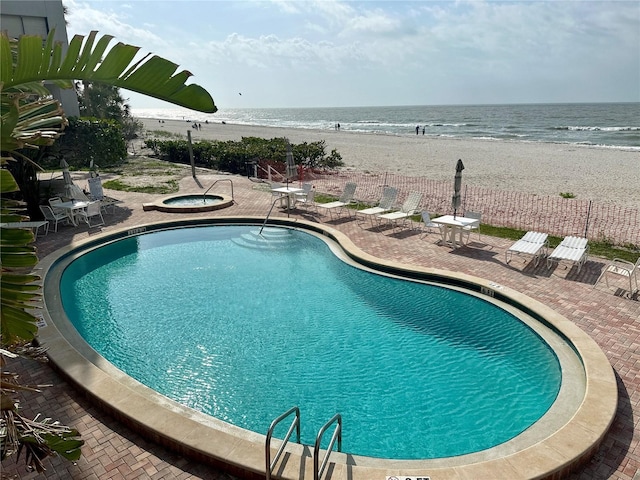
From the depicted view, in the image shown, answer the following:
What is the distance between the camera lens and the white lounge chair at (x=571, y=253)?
31.7ft

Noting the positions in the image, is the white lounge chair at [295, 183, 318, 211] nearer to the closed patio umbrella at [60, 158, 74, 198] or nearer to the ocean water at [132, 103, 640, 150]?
the closed patio umbrella at [60, 158, 74, 198]

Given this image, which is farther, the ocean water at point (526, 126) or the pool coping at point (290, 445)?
the ocean water at point (526, 126)

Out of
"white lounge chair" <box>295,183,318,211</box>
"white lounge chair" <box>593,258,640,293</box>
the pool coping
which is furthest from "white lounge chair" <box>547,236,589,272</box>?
"white lounge chair" <box>295,183,318,211</box>

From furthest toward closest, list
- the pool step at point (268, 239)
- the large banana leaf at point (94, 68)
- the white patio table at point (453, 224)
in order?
the pool step at point (268, 239) → the white patio table at point (453, 224) → the large banana leaf at point (94, 68)

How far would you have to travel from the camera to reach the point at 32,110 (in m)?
2.87

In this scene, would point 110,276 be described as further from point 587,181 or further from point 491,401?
point 587,181

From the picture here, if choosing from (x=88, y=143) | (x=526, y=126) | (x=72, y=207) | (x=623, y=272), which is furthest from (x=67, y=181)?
(x=526, y=126)

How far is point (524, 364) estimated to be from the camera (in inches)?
276

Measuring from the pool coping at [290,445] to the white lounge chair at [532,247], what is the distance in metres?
3.35

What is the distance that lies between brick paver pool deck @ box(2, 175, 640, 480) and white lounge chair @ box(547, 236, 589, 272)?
0.85 ft

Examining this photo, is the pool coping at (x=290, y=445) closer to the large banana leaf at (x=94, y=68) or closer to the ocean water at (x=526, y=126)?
the large banana leaf at (x=94, y=68)

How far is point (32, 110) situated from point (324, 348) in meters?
5.78

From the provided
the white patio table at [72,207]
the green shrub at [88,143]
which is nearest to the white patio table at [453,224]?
the white patio table at [72,207]

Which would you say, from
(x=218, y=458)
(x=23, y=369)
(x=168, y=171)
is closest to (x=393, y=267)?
(x=218, y=458)
